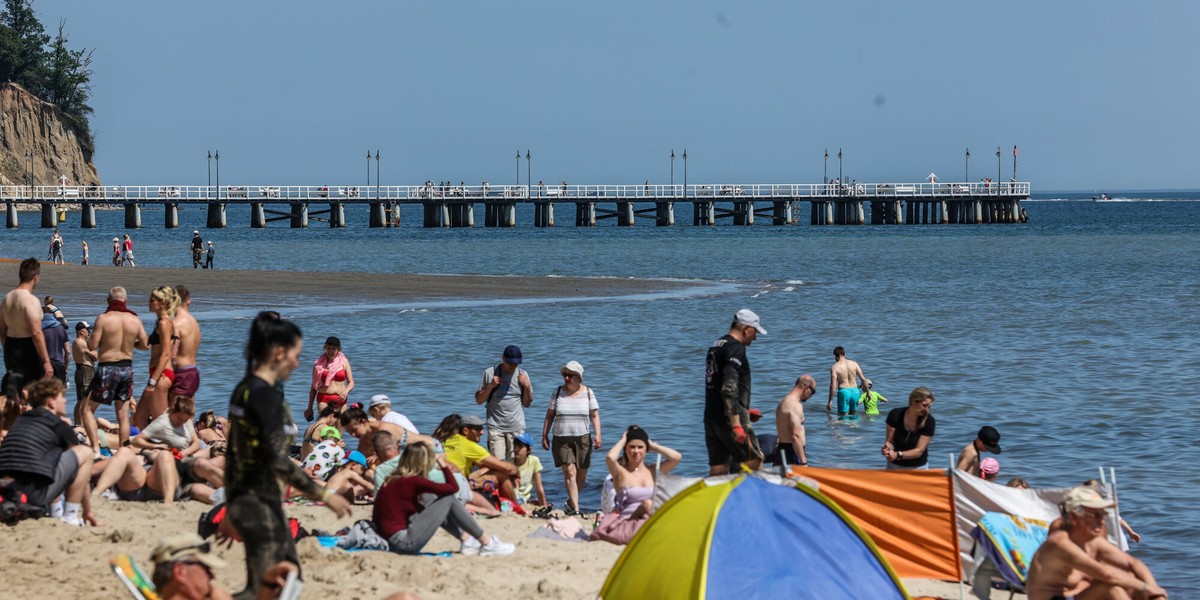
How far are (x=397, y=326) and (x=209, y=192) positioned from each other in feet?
227

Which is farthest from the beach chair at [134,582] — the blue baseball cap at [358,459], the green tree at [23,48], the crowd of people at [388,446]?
the green tree at [23,48]

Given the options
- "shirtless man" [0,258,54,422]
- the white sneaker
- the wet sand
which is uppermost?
"shirtless man" [0,258,54,422]

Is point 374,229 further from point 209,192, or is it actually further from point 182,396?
point 182,396

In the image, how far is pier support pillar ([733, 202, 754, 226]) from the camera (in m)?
104

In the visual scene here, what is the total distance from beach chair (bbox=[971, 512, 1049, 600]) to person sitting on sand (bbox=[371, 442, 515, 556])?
3.06m

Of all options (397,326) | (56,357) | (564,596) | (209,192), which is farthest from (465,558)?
(209,192)

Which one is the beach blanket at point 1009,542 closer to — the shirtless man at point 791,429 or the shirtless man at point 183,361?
the shirtless man at point 791,429

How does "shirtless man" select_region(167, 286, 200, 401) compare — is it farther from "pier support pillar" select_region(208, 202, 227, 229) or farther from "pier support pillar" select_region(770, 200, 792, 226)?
"pier support pillar" select_region(770, 200, 792, 226)

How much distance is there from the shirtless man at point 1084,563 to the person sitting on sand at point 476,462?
4.90 meters

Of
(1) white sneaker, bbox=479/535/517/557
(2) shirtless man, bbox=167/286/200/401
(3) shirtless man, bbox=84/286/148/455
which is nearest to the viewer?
(1) white sneaker, bbox=479/535/517/557

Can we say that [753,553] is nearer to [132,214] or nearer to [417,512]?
[417,512]

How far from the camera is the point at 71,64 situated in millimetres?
139000

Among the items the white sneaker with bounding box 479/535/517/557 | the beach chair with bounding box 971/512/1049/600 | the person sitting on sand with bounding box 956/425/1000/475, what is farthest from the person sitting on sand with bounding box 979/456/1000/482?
the white sneaker with bounding box 479/535/517/557

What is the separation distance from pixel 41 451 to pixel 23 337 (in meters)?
2.67
